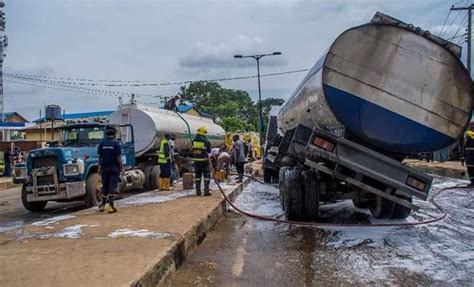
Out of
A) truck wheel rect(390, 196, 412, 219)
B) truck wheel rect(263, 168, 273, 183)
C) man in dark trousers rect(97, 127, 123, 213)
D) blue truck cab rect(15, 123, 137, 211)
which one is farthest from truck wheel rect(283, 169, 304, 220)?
truck wheel rect(263, 168, 273, 183)

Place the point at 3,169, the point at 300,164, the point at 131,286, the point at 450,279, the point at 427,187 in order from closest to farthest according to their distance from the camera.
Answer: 1. the point at 131,286
2. the point at 450,279
3. the point at 427,187
4. the point at 300,164
5. the point at 3,169

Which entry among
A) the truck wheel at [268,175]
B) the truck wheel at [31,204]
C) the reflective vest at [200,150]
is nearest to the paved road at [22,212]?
the truck wheel at [31,204]

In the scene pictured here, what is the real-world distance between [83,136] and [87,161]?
1.41m

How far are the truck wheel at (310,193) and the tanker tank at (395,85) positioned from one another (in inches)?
49.9

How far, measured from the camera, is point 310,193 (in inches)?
358

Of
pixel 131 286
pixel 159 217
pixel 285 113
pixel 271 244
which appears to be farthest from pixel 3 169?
pixel 131 286

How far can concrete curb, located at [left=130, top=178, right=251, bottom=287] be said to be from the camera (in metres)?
5.11

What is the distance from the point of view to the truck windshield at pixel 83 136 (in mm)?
12859

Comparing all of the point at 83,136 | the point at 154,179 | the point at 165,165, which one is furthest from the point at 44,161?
the point at 154,179

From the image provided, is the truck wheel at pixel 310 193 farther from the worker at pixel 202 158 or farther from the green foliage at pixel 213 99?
the green foliage at pixel 213 99

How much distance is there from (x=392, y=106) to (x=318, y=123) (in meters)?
1.39

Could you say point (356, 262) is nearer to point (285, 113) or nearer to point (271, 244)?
point (271, 244)

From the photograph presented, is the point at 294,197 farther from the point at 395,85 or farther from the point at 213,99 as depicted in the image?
the point at 213,99

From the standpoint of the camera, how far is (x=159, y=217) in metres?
8.82
